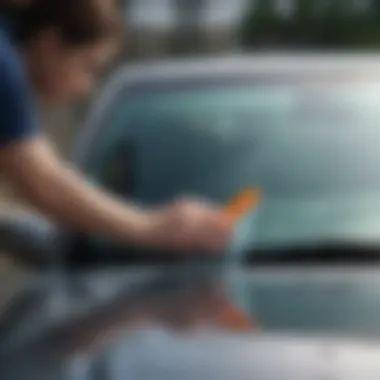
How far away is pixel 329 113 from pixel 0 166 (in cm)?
103

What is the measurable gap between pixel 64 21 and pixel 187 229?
2.06ft

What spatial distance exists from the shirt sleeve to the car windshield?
479 millimetres

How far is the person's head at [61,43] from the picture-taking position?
146 inches

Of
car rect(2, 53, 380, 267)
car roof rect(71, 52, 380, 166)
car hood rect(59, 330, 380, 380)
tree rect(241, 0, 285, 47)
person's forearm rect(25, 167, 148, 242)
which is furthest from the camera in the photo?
tree rect(241, 0, 285, 47)

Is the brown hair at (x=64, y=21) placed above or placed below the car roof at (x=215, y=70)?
below

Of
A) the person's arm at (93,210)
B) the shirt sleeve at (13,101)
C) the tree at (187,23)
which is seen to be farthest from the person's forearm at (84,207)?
the tree at (187,23)

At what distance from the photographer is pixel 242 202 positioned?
4129mm

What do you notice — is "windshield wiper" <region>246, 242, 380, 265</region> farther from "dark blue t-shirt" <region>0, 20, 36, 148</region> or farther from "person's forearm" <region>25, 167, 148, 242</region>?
"dark blue t-shirt" <region>0, 20, 36, 148</region>

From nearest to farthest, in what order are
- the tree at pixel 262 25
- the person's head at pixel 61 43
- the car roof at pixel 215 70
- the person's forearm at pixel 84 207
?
the person's head at pixel 61 43 → the person's forearm at pixel 84 207 → the car roof at pixel 215 70 → the tree at pixel 262 25

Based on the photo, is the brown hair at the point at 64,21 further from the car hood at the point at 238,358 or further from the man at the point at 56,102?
the car hood at the point at 238,358

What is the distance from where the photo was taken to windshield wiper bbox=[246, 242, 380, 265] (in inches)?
155

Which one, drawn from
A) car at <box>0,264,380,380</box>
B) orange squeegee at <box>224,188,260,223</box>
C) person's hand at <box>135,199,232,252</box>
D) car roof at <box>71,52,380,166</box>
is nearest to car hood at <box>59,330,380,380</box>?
car at <box>0,264,380,380</box>

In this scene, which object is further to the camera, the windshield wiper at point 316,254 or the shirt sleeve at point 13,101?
the windshield wiper at point 316,254

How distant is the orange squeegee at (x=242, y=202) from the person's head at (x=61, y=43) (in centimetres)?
56
